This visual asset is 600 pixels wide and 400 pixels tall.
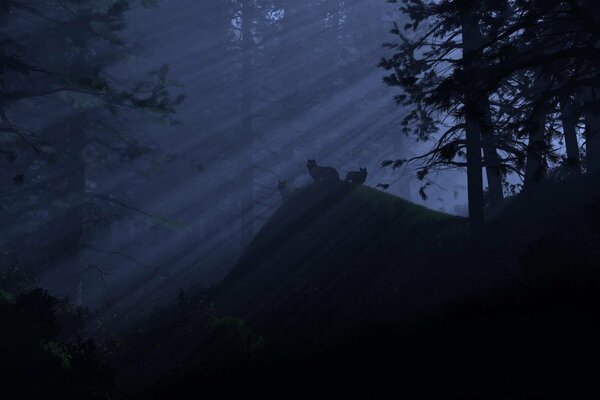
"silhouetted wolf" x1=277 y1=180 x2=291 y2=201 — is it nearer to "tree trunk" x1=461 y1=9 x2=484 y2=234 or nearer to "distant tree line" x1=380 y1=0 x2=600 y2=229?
"distant tree line" x1=380 y1=0 x2=600 y2=229

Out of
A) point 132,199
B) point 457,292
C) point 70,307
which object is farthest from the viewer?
point 132,199

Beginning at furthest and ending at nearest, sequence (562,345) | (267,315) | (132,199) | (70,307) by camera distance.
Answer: (132,199)
(70,307)
(267,315)
(562,345)

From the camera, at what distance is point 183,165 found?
34000 millimetres

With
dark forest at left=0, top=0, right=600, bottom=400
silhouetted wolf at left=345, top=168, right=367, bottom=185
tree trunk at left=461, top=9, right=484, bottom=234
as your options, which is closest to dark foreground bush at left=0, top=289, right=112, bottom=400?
dark forest at left=0, top=0, right=600, bottom=400

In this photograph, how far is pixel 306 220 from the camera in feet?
59.4

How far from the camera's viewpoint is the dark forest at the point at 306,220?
22.1 ft

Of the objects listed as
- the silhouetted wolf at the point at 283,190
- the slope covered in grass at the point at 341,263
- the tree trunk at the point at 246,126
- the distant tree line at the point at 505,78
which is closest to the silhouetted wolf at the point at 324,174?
the slope covered in grass at the point at 341,263

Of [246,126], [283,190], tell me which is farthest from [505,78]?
[246,126]

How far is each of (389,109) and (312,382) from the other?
3704cm

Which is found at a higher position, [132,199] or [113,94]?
[132,199]

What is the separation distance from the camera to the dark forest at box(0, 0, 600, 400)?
22.1 feet

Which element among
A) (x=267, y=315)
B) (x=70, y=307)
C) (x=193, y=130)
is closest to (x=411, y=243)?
(x=267, y=315)

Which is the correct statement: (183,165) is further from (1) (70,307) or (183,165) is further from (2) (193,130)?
(1) (70,307)

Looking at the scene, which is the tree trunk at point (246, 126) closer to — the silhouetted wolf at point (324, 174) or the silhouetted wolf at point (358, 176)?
the silhouetted wolf at point (324, 174)
